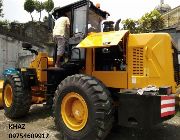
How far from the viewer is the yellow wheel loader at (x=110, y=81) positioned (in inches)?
234

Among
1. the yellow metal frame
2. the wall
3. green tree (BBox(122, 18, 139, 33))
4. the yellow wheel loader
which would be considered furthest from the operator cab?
green tree (BBox(122, 18, 139, 33))

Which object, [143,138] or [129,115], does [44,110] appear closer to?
[143,138]

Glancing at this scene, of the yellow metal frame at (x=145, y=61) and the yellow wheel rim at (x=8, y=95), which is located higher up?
the yellow metal frame at (x=145, y=61)

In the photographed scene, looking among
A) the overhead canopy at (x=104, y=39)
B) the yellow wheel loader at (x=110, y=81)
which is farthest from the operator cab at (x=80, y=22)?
the overhead canopy at (x=104, y=39)

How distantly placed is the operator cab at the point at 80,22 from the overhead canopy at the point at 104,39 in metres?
0.67

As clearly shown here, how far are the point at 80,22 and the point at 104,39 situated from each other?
154 centimetres

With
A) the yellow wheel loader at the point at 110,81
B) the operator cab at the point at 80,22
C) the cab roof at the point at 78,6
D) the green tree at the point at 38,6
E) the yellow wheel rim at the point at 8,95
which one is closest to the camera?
the yellow wheel loader at the point at 110,81

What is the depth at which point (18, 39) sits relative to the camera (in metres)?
23.6

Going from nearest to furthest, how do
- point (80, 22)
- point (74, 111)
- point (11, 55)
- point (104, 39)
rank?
1. point (104, 39)
2. point (74, 111)
3. point (80, 22)
4. point (11, 55)

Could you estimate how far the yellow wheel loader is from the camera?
5.94 m

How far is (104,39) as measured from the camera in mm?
6477

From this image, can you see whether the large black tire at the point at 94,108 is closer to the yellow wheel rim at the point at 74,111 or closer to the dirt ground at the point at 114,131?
the yellow wheel rim at the point at 74,111

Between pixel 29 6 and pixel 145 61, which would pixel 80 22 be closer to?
pixel 145 61

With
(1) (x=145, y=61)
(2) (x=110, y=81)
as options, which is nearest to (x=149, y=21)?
(2) (x=110, y=81)
